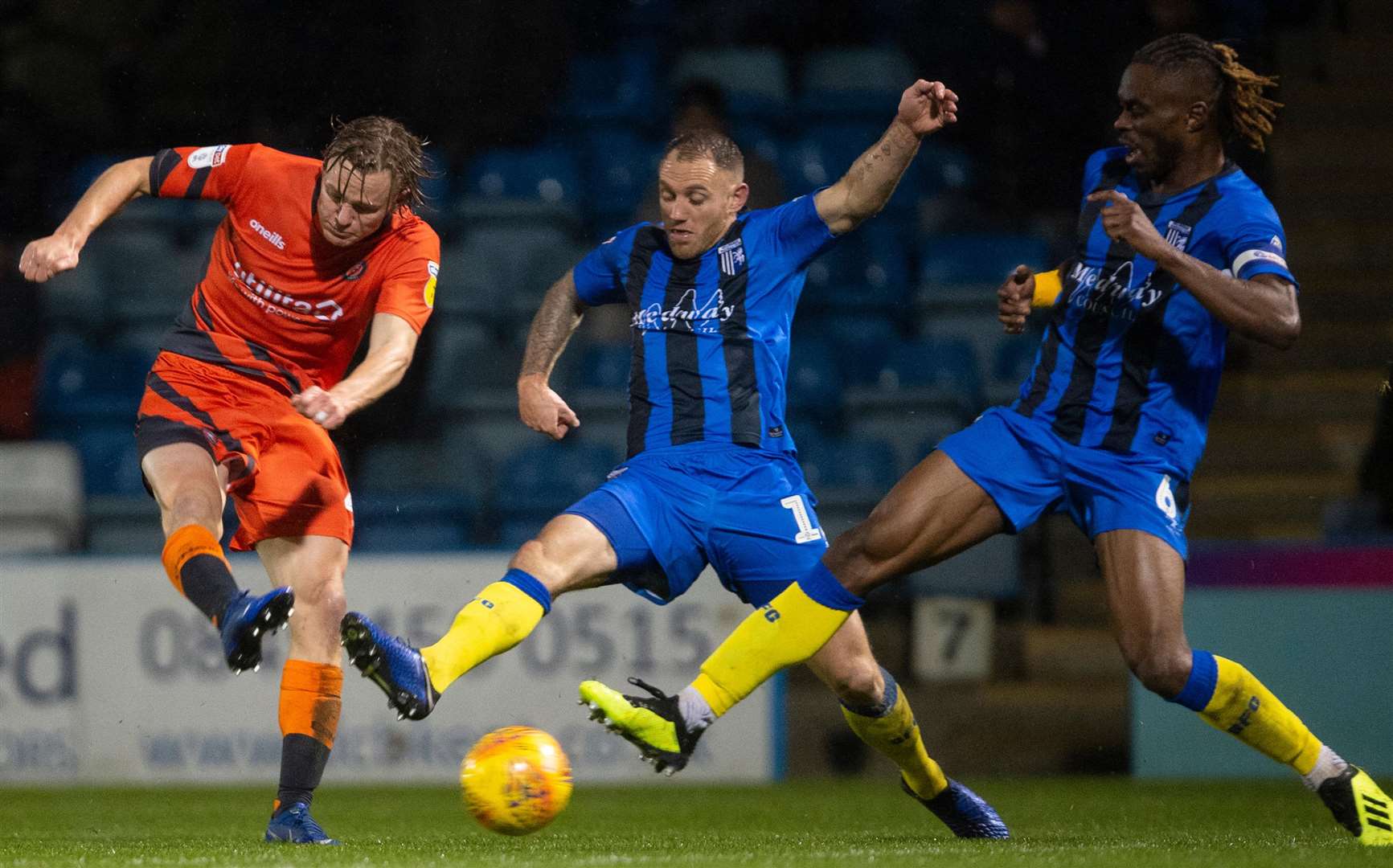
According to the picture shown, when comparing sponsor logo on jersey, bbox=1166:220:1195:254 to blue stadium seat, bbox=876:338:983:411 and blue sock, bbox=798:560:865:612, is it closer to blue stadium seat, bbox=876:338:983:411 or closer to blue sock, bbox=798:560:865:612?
blue sock, bbox=798:560:865:612

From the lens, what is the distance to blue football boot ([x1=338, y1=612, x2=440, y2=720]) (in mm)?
3695

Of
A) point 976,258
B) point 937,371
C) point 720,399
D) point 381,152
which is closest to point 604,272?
point 720,399

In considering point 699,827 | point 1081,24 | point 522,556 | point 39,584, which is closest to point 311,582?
point 522,556

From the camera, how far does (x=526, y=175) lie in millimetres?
8883

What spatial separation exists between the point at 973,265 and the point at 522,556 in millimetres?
4602

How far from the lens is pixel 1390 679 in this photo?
7004 mm

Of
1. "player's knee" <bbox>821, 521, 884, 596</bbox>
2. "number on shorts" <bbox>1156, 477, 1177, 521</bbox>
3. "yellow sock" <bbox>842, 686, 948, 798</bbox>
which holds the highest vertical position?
"number on shorts" <bbox>1156, 477, 1177, 521</bbox>

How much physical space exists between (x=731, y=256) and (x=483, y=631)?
133 cm

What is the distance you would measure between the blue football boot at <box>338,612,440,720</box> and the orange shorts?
1.08 meters

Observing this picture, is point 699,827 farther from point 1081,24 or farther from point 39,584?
point 1081,24

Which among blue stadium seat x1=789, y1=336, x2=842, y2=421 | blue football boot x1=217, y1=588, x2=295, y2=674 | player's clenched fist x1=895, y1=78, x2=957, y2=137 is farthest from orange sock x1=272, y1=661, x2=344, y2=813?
blue stadium seat x1=789, y1=336, x2=842, y2=421

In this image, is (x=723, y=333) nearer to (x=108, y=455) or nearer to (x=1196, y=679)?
(x=1196, y=679)

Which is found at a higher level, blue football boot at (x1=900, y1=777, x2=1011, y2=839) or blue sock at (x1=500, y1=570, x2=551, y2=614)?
blue sock at (x1=500, y1=570, x2=551, y2=614)

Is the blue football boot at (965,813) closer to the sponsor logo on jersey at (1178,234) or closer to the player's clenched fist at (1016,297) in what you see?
the player's clenched fist at (1016,297)
